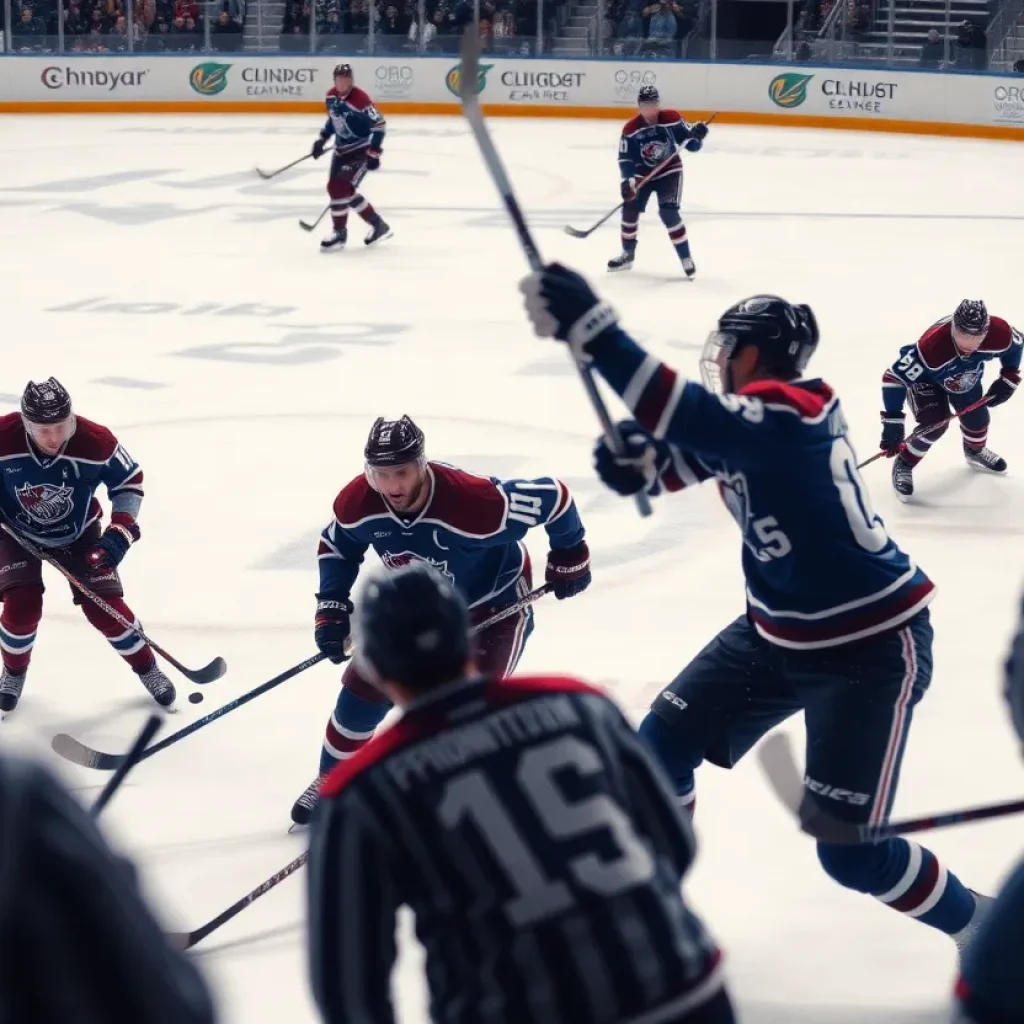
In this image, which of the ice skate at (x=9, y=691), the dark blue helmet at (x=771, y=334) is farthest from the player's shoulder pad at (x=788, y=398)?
the ice skate at (x=9, y=691)

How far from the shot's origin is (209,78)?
19.3 meters

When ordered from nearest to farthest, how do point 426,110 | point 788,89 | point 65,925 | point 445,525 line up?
point 65,925, point 445,525, point 788,89, point 426,110

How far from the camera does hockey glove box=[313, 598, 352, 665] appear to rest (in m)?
3.59

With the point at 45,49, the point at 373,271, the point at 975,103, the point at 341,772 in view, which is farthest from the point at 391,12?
the point at 341,772

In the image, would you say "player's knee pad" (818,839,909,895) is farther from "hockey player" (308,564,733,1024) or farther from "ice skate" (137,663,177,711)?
"ice skate" (137,663,177,711)

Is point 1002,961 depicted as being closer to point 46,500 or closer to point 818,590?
point 818,590

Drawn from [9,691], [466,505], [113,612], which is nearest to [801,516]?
[466,505]

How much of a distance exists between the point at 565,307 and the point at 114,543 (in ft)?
6.98

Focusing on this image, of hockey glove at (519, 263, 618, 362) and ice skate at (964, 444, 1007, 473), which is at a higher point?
hockey glove at (519, 263, 618, 362)

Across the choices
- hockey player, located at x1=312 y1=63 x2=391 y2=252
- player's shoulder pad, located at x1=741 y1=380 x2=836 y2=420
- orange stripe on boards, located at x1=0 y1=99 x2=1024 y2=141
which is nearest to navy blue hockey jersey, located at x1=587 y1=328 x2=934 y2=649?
player's shoulder pad, located at x1=741 y1=380 x2=836 y2=420

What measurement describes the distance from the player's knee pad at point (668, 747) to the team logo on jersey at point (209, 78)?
17.4 metres

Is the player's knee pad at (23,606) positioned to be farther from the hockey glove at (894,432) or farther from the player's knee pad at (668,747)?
the hockey glove at (894,432)

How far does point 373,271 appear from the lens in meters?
10.6

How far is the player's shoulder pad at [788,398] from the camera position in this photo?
2.65 meters
